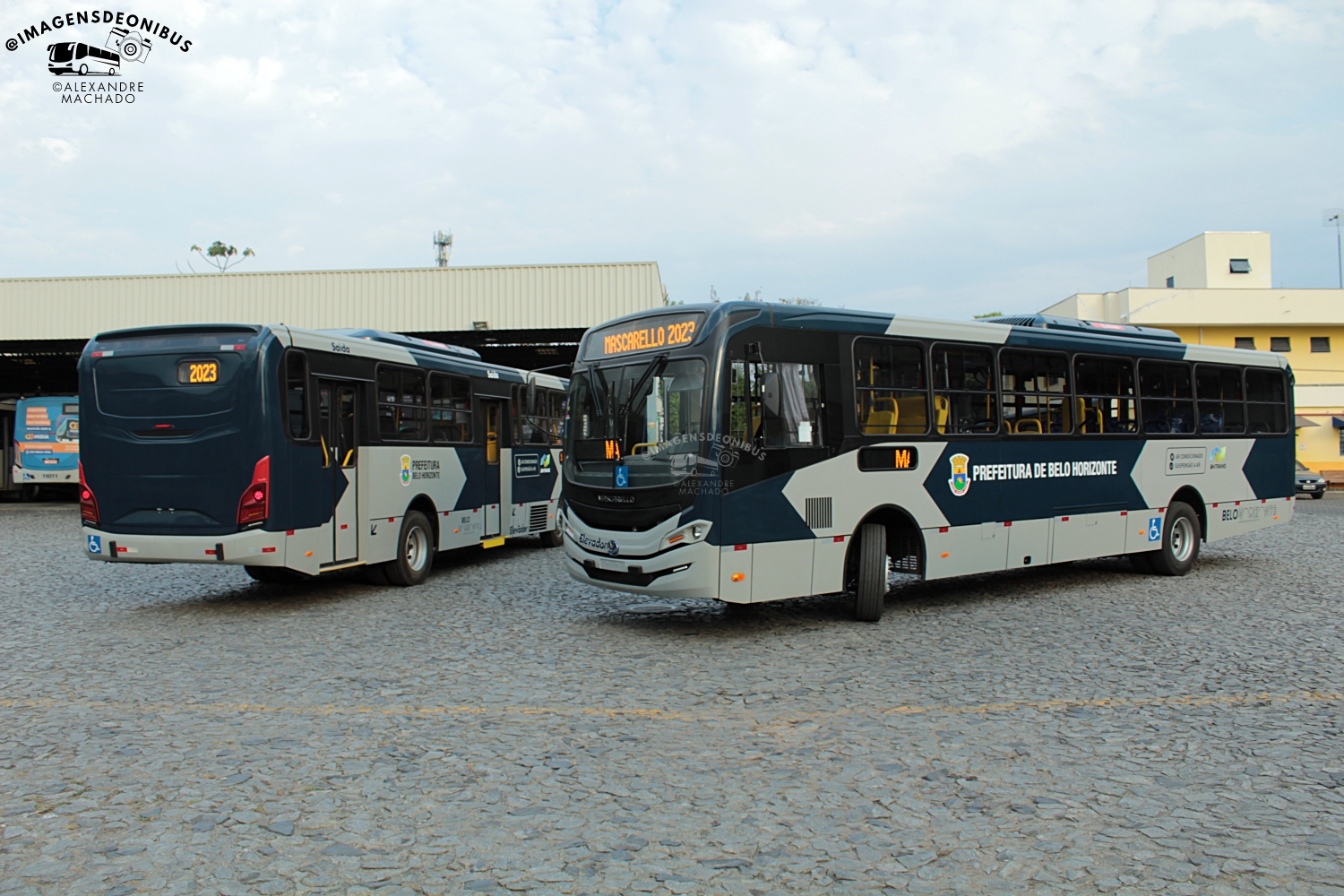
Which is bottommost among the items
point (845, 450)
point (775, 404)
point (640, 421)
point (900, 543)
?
point (900, 543)

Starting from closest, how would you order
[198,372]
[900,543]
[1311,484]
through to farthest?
[198,372] → [900,543] → [1311,484]

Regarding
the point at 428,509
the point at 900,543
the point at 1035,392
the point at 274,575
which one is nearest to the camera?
the point at 900,543

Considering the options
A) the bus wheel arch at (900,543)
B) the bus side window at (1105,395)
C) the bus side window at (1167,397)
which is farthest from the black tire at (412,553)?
the bus side window at (1167,397)

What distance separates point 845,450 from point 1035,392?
10.1ft

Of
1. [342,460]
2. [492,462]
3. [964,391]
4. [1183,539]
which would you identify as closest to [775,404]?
[964,391]

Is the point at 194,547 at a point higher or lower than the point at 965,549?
higher

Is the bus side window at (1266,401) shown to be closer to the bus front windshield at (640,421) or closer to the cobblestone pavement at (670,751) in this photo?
the cobblestone pavement at (670,751)

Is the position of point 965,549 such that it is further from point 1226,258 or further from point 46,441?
point 1226,258

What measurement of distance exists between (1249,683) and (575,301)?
20.9 m

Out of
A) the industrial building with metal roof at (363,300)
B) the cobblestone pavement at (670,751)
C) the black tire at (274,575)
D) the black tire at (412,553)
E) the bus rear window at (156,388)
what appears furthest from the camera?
the industrial building with metal roof at (363,300)

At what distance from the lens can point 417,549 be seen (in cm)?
1216

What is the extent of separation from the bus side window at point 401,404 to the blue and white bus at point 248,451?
2cm

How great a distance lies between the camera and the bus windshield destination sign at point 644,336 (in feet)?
28.6

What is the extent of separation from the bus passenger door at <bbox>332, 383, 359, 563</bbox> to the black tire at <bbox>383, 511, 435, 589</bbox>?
871 millimetres
